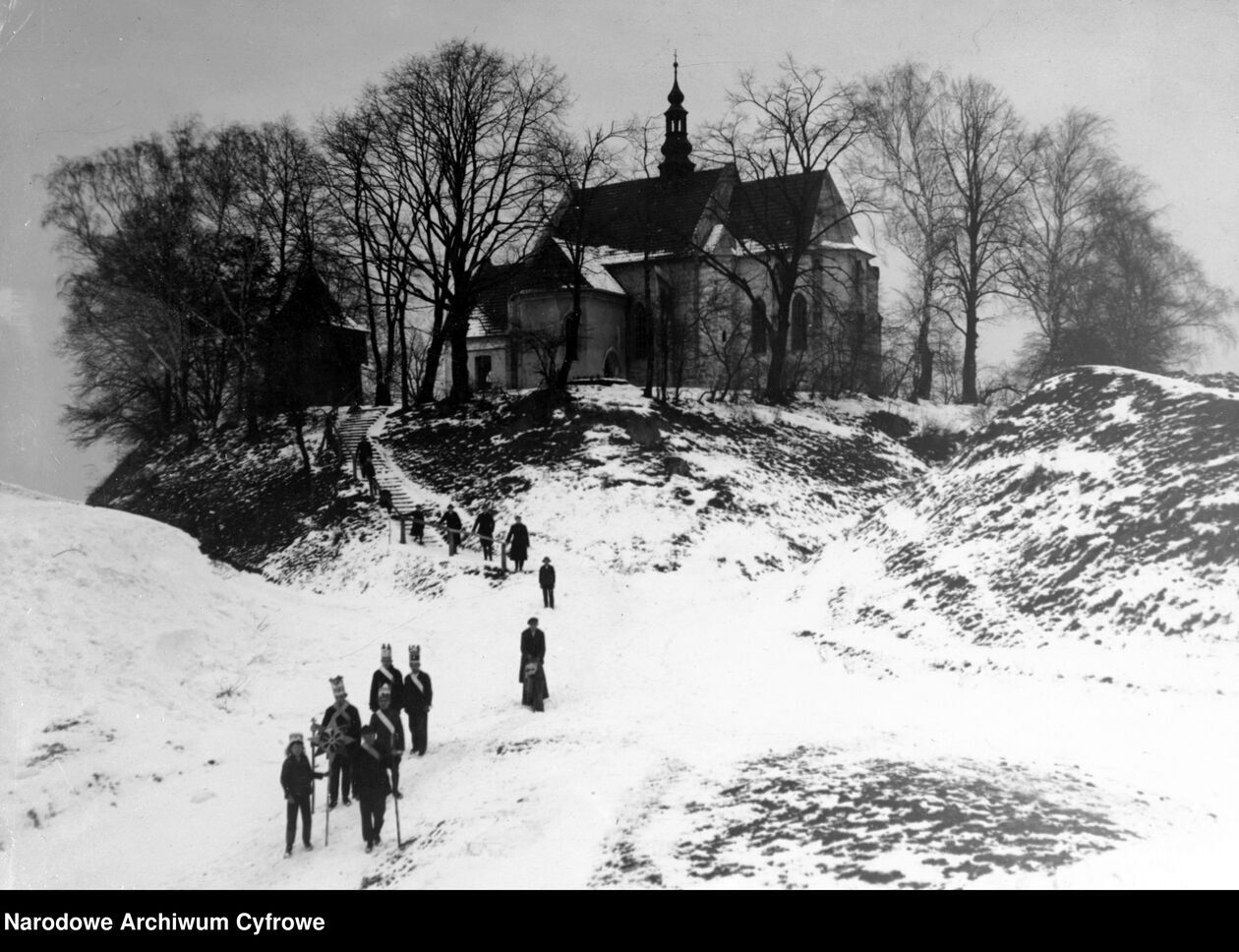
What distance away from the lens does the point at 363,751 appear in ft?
31.9

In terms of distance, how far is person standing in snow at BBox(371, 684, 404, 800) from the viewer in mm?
9750

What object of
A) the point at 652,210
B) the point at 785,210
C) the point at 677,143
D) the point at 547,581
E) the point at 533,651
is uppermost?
the point at 677,143

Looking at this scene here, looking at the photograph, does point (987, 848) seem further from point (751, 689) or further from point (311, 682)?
point (311, 682)

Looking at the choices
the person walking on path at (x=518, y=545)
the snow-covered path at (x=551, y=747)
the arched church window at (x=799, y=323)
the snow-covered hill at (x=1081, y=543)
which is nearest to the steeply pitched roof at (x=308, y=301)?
the person walking on path at (x=518, y=545)

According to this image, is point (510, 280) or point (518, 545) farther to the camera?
point (510, 280)

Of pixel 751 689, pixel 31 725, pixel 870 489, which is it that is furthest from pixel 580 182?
pixel 31 725

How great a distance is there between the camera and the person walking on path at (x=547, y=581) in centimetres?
1986

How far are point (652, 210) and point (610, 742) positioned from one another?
34.7 metres

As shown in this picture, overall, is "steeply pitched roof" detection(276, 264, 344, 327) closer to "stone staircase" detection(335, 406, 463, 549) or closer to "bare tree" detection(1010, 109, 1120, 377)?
"stone staircase" detection(335, 406, 463, 549)

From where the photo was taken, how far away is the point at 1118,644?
1209 cm

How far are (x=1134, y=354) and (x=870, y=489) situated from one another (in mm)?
9051

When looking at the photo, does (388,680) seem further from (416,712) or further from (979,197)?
(979,197)

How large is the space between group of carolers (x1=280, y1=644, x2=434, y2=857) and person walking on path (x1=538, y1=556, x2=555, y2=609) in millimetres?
7626

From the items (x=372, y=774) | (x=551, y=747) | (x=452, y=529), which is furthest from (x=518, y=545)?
(x=372, y=774)
